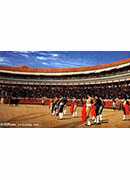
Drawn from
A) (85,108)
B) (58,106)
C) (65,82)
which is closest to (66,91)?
(65,82)

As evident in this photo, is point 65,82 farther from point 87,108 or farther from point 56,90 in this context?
point 87,108

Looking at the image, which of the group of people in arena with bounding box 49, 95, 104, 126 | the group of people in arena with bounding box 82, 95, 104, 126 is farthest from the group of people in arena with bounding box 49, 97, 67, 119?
the group of people in arena with bounding box 82, 95, 104, 126

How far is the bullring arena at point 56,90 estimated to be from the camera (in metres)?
6.02

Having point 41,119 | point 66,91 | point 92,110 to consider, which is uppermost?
point 66,91

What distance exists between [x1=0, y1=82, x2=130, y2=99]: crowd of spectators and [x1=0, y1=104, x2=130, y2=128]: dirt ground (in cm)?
20

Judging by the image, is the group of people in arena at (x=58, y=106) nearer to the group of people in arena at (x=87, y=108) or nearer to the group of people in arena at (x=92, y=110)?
the group of people in arena at (x=87, y=108)

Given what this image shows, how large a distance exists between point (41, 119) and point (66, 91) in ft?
1.91

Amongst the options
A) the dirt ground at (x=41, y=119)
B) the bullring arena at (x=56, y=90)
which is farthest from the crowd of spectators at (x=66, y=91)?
the dirt ground at (x=41, y=119)

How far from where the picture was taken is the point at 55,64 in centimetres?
605

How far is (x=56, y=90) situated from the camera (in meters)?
6.19

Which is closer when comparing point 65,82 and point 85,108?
point 85,108

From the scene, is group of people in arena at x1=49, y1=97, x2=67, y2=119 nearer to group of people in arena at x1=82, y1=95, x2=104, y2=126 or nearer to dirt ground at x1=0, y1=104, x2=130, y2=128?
dirt ground at x1=0, y1=104, x2=130, y2=128
